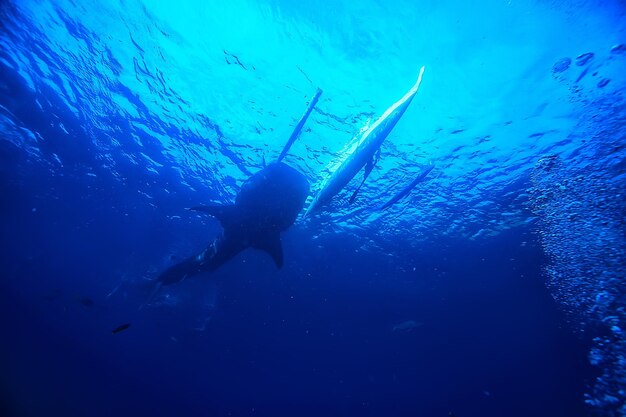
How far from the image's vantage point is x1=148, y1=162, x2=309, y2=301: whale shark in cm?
774

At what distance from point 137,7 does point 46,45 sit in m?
5.12

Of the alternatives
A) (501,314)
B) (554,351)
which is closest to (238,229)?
(501,314)

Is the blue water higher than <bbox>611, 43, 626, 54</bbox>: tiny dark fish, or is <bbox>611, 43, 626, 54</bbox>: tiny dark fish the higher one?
<bbox>611, 43, 626, 54</bbox>: tiny dark fish

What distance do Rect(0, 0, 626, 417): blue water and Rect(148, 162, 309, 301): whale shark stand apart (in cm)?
298

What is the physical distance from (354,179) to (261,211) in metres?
4.49

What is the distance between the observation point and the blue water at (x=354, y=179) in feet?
24.8

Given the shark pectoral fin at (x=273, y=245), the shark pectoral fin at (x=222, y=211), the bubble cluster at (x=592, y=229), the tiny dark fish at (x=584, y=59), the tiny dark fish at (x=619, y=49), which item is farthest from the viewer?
the shark pectoral fin at (x=273, y=245)

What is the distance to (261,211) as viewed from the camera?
28.0 feet

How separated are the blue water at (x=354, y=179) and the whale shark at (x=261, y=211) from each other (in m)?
2.98

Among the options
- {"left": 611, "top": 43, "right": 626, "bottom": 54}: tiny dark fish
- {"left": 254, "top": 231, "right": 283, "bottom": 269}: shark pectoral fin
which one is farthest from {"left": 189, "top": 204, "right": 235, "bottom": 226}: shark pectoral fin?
{"left": 611, "top": 43, "right": 626, "bottom": 54}: tiny dark fish

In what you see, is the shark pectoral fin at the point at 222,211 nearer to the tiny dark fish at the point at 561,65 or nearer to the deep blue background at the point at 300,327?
the deep blue background at the point at 300,327

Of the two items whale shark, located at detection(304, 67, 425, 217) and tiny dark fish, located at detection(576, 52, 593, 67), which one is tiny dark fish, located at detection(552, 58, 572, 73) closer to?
tiny dark fish, located at detection(576, 52, 593, 67)

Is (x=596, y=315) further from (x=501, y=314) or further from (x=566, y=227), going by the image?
(x=566, y=227)

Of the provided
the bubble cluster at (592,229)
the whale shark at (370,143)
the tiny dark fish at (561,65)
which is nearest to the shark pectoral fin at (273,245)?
the whale shark at (370,143)
